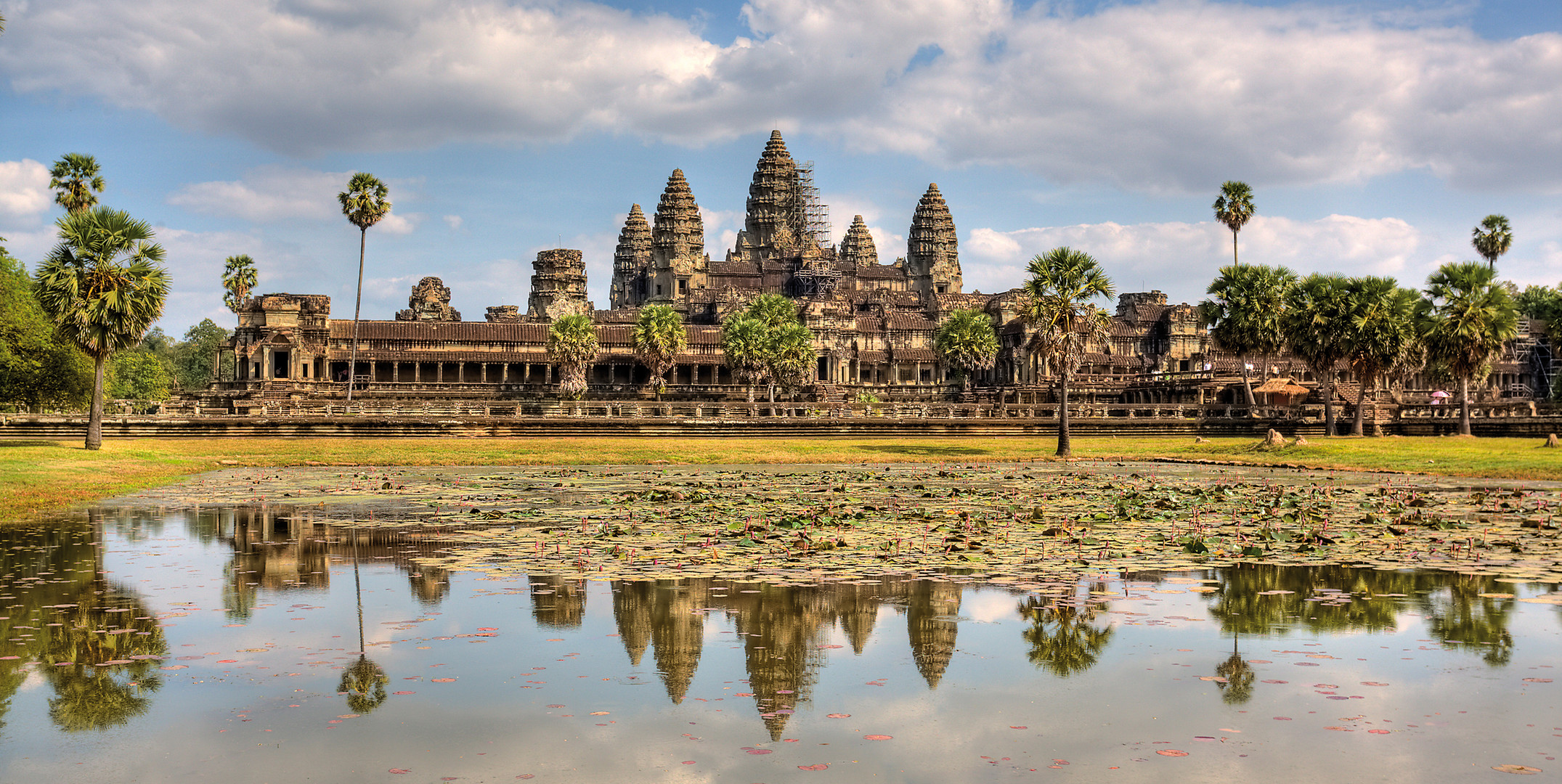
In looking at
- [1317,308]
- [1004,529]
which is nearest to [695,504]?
[1004,529]

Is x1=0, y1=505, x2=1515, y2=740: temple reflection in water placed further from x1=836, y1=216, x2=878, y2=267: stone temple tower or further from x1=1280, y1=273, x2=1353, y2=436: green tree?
x1=836, y1=216, x2=878, y2=267: stone temple tower

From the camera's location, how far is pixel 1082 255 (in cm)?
4672

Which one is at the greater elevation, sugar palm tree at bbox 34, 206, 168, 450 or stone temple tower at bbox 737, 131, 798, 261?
stone temple tower at bbox 737, 131, 798, 261

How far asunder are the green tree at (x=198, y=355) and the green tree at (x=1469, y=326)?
12623cm

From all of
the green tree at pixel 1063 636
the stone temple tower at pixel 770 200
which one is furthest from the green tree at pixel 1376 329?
the stone temple tower at pixel 770 200

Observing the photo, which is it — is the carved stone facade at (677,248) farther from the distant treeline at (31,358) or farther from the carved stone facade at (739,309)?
the distant treeline at (31,358)

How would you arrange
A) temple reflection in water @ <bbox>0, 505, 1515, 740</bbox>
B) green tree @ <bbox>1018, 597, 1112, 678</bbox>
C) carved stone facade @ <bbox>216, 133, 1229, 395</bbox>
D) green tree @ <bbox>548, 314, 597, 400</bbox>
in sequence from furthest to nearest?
carved stone facade @ <bbox>216, 133, 1229, 395</bbox> → green tree @ <bbox>548, 314, 597, 400</bbox> → green tree @ <bbox>1018, 597, 1112, 678</bbox> → temple reflection in water @ <bbox>0, 505, 1515, 740</bbox>

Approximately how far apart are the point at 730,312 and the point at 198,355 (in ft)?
240

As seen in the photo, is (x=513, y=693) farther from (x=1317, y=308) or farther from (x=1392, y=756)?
(x=1317, y=308)

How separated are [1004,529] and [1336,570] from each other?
5007 mm

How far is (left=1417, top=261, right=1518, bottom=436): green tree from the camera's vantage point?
173 ft

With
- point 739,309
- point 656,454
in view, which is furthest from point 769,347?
point 656,454

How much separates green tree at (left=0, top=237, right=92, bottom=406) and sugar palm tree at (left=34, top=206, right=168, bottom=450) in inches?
439

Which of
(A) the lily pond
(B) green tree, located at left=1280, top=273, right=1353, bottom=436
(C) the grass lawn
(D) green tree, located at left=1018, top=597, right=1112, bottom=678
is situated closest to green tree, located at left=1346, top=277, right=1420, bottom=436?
(B) green tree, located at left=1280, top=273, right=1353, bottom=436
